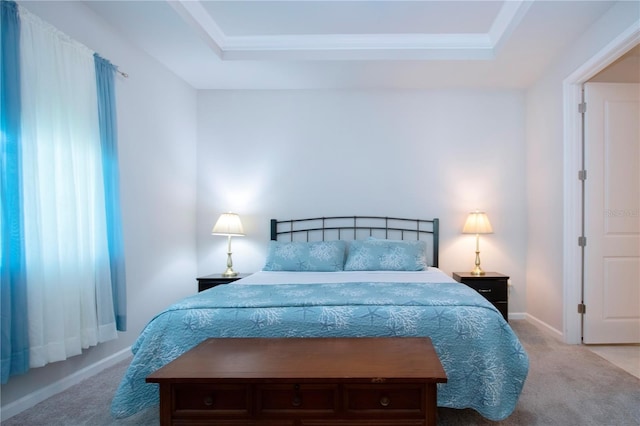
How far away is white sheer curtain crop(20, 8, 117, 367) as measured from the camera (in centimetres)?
200

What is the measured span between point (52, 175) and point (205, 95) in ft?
7.58

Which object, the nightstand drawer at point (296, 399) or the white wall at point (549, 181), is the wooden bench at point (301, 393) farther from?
the white wall at point (549, 181)

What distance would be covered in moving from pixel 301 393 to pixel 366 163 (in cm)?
298

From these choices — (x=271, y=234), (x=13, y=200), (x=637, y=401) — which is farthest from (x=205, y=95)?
(x=637, y=401)

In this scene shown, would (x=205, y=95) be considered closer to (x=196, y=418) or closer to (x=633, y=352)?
A: (x=196, y=418)

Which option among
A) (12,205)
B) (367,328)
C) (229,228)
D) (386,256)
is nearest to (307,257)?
(386,256)

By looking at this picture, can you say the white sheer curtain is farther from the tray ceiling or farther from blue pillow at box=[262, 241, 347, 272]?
blue pillow at box=[262, 241, 347, 272]

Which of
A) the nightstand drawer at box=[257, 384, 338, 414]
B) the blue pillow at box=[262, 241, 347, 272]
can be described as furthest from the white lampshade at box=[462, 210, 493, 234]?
the nightstand drawer at box=[257, 384, 338, 414]

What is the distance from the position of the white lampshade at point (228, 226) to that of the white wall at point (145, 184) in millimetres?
455

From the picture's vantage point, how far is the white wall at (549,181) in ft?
9.98

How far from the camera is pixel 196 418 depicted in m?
1.39

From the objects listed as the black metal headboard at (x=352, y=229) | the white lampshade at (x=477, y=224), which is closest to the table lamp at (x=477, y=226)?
the white lampshade at (x=477, y=224)

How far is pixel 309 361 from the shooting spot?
146 cm

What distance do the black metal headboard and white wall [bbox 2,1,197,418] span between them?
1079mm
